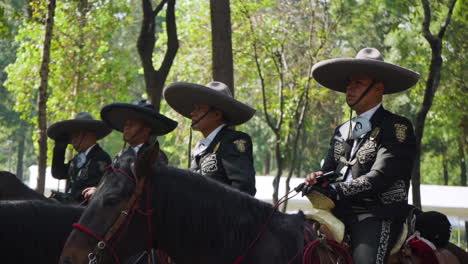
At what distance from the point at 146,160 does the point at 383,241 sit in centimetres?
201

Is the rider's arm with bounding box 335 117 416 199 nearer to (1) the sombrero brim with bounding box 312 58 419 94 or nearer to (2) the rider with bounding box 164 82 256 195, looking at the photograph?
(1) the sombrero brim with bounding box 312 58 419 94

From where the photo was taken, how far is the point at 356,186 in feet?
16.9

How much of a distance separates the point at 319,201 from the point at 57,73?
20.8m

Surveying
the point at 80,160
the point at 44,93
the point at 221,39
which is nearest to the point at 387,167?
the point at 80,160

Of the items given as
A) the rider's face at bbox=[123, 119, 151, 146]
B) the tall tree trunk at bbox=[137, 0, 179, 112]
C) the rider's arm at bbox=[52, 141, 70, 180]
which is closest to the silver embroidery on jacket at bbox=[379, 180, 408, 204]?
the rider's face at bbox=[123, 119, 151, 146]

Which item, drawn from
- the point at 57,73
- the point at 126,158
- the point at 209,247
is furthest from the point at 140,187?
the point at 57,73

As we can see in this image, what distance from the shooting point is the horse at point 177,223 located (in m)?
4.07

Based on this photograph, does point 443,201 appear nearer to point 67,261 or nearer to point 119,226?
point 119,226

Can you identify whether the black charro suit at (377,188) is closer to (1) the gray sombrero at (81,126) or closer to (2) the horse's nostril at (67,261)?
(2) the horse's nostril at (67,261)

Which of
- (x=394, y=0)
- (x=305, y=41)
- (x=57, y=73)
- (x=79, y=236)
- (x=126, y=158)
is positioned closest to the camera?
(x=79, y=236)

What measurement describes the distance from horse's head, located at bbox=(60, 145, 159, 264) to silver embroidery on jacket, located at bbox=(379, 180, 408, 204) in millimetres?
1979

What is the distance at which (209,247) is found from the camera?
14.7 feet

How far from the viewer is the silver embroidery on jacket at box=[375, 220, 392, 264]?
16.9ft

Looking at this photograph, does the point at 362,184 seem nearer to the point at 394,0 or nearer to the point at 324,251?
the point at 324,251
